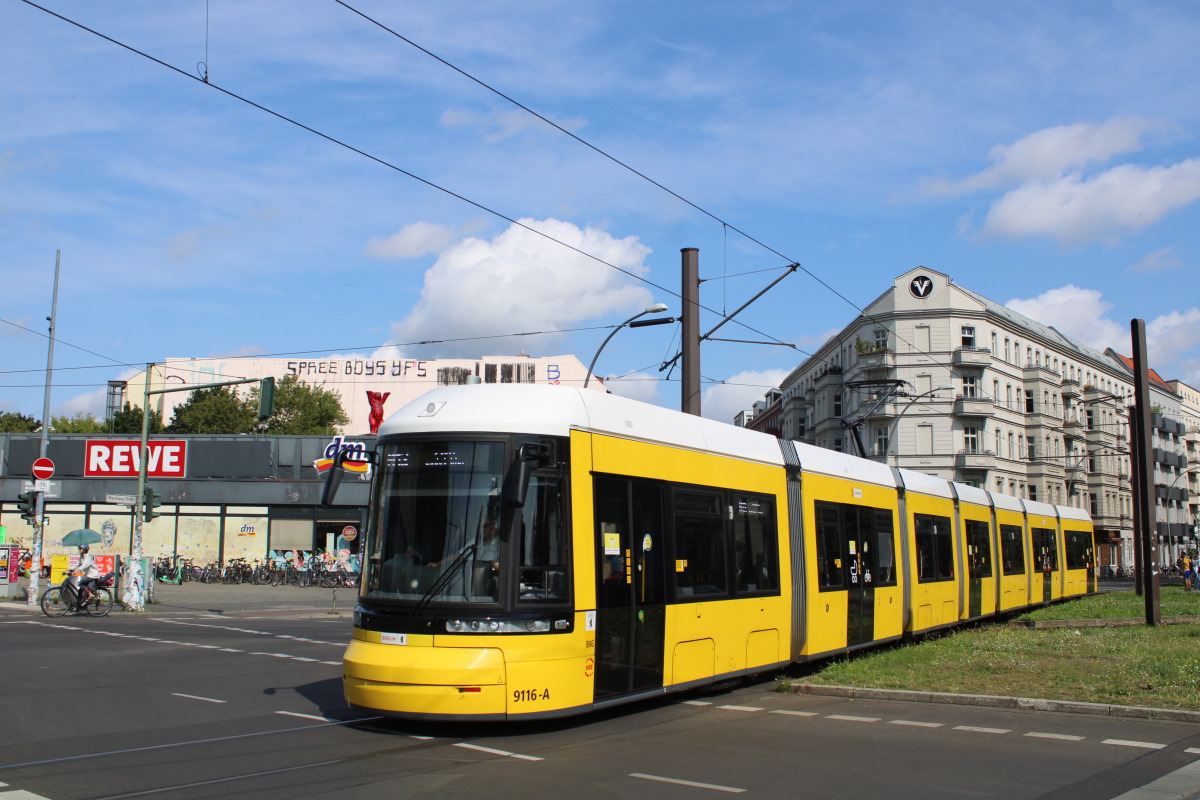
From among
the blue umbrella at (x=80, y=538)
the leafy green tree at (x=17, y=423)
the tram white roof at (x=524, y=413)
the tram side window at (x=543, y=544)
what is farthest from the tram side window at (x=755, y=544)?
the leafy green tree at (x=17, y=423)

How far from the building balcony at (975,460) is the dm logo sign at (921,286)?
9934mm

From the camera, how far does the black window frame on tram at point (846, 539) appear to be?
579 inches

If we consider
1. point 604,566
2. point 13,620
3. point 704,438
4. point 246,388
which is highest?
point 246,388

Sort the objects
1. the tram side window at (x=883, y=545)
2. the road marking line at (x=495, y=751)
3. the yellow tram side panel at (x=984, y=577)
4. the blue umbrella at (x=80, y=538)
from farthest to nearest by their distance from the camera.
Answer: the blue umbrella at (x=80, y=538)
the yellow tram side panel at (x=984, y=577)
the tram side window at (x=883, y=545)
the road marking line at (x=495, y=751)

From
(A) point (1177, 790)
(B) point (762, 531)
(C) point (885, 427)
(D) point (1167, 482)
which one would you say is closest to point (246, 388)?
(C) point (885, 427)

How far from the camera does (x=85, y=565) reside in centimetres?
2630

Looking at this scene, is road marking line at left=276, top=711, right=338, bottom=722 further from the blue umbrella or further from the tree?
the tree

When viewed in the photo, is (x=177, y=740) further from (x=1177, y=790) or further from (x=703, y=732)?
(x=1177, y=790)

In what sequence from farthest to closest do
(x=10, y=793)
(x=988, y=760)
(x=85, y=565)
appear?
(x=85, y=565), (x=988, y=760), (x=10, y=793)

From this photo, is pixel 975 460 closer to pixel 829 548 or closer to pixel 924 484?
pixel 924 484

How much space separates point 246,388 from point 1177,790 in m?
98.5

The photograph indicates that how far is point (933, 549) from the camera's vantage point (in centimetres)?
1964

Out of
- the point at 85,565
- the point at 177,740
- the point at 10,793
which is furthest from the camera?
the point at 85,565

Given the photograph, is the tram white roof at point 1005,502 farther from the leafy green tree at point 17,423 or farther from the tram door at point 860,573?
the leafy green tree at point 17,423
